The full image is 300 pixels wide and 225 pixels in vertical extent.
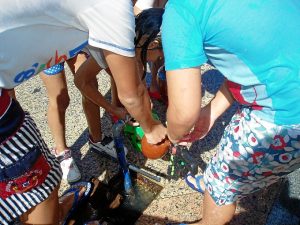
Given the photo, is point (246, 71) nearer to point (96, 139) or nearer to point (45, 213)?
point (45, 213)

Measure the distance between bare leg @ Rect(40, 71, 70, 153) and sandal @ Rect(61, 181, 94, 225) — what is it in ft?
1.24

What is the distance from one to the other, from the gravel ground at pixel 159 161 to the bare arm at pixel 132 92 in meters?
0.61

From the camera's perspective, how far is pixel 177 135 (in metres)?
2.15

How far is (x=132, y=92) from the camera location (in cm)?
197

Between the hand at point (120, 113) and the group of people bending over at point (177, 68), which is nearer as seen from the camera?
the group of people bending over at point (177, 68)

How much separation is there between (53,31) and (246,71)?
2.80ft

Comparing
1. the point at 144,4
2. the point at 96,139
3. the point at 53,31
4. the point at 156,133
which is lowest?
the point at 96,139

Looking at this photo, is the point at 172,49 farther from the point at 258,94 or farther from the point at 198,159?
the point at 198,159

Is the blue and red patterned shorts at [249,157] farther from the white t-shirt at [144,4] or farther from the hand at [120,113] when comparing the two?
the white t-shirt at [144,4]

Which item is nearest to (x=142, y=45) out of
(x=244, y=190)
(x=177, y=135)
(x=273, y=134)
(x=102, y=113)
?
(x=177, y=135)

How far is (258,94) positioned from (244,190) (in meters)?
0.67

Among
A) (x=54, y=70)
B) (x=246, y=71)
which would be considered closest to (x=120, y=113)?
(x=54, y=70)

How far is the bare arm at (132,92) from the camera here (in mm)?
1768

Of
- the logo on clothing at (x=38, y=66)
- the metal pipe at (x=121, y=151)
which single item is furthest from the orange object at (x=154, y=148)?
the logo on clothing at (x=38, y=66)
